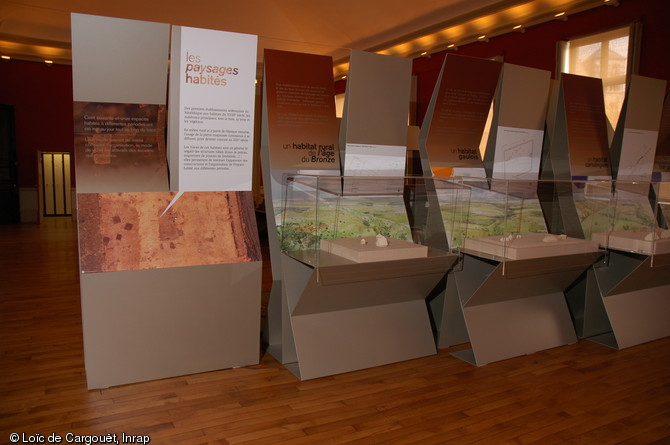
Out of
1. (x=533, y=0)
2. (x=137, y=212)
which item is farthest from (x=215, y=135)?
(x=533, y=0)

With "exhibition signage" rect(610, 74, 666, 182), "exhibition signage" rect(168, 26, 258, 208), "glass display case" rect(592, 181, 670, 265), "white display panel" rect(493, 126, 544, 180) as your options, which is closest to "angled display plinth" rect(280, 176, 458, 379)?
"exhibition signage" rect(168, 26, 258, 208)

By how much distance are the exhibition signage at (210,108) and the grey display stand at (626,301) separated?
2689mm

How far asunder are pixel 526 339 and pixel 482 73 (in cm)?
187

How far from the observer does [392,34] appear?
9.20 meters

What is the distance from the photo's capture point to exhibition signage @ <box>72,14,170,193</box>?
2.73m

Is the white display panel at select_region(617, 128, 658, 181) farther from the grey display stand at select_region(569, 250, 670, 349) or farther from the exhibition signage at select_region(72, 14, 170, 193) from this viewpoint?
the exhibition signage at select_region(72, 14, 170, 193)

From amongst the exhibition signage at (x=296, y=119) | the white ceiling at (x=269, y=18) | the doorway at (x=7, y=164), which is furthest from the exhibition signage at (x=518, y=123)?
the doorway at (x=7, y=164)

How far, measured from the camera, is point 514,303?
12.0 ft

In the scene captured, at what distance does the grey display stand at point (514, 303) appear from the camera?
336 cm

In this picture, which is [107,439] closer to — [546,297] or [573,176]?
[546,297]

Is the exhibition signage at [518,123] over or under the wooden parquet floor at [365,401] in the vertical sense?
over

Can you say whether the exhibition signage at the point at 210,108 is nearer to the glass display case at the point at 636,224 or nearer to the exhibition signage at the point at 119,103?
the exhibition signage at the point at 119,103

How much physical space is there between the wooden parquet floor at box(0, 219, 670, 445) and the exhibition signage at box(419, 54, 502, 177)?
1.36 m

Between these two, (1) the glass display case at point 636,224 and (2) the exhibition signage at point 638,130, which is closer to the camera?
(1) the glass display case at point 636,224
